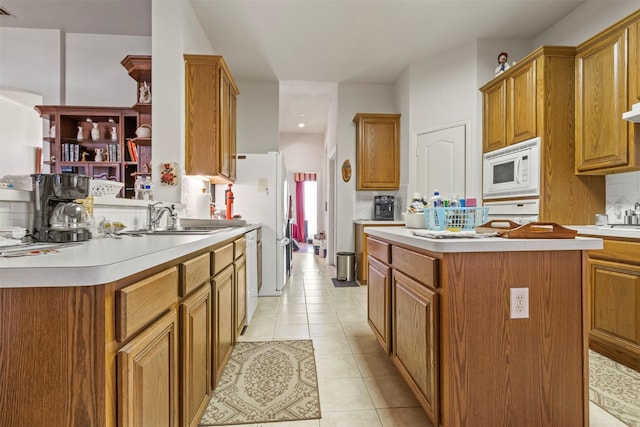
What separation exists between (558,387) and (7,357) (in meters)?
1.71

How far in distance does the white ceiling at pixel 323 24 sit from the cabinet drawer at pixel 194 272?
8.89 feet

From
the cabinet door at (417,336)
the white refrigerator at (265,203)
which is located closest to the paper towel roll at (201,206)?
the white refrigerator at (265,203)

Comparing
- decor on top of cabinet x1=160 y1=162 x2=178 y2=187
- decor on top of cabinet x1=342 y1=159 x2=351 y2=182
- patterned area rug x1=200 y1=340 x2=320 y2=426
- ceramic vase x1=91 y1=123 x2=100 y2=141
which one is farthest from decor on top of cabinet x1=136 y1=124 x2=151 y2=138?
decor on top of cabinet x1=342 y1=159 x2=351 y2=182

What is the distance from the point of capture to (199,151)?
110 inches

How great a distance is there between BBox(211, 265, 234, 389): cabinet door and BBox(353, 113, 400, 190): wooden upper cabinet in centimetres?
313

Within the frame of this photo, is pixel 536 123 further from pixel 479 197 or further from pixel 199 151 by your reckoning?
pixel 199 151

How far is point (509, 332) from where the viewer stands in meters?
1.21

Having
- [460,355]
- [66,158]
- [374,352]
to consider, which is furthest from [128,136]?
[460,355]

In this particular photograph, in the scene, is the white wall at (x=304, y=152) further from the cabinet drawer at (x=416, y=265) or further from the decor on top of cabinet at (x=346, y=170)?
the cabinet drawer at (x=416, y=265)

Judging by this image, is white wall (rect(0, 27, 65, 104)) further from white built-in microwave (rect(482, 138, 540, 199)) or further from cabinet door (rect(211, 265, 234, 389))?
white built-in microwave (rect(482, 138, 540, 199))

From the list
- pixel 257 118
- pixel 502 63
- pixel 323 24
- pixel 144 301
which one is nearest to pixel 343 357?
pixel 144 301

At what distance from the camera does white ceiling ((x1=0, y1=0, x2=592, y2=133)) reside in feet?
9.98

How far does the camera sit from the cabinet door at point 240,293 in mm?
2129

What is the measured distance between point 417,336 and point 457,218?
72cm
